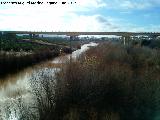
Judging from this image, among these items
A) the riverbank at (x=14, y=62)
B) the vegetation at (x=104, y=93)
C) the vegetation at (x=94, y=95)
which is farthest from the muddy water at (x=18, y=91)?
the riverbank at (x=14, y=62)

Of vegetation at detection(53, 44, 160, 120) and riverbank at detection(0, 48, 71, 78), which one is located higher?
vegetation at detection(53, 44, 160, 120)

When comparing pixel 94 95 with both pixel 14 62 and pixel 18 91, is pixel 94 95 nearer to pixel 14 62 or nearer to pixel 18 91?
pixel 18 91

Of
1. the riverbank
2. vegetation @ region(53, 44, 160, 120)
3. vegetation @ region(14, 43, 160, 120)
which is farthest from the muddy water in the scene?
the riverbank

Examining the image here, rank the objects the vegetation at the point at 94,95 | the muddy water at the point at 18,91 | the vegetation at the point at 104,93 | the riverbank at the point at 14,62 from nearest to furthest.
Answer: the vegetation at the point at 94,95 < the muddy water at the point at 18,91 < the vegetation at the point at 104,93 < the riverbank at the point at 14,62

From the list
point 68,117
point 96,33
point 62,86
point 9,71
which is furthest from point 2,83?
point 96,33

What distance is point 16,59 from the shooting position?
117 feet

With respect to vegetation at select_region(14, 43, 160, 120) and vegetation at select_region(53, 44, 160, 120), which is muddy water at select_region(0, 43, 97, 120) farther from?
vegetation at select_region(53, 44, 160, 120)

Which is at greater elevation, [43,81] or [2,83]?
[43,81]

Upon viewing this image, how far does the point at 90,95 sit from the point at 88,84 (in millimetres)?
537

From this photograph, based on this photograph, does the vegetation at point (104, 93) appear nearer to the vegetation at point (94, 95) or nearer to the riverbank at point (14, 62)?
the vegetation at point (94, 95)

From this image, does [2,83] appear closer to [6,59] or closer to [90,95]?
[6,59]

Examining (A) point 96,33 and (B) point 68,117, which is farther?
(A) point 96,33

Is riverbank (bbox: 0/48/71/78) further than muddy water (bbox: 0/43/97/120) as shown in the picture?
Yes

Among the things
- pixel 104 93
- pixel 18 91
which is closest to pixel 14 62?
pixel 18 91
